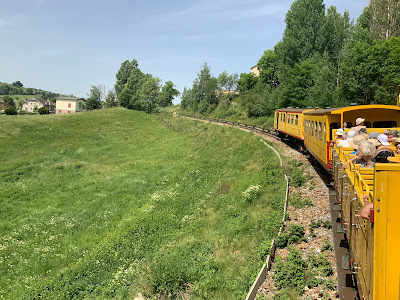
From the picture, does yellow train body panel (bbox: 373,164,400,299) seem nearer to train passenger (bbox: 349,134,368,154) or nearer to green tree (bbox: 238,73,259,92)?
train passenger (bbox: 349,134,368,154)

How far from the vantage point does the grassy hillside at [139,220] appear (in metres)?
9.94

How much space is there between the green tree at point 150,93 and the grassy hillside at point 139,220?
37.2 meters

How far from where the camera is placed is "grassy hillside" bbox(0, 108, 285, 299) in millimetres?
9938

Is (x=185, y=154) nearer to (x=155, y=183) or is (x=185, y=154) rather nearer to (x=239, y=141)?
(x=239, y=141)

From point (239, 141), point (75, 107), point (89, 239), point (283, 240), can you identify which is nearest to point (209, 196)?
point (89, 239)

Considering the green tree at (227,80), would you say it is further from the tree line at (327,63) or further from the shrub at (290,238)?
the shrub at (290,238)

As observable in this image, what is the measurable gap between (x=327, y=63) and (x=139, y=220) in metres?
33.9

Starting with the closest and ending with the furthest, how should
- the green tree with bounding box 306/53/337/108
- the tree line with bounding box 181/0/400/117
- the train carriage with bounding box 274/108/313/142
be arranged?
the train carriage with bounding box 274/108/313/142, the tree line with bounding box 181/0/400/117, the green tree with bounding box 306/53/337/108

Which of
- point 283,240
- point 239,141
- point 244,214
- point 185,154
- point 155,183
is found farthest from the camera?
point 185,154

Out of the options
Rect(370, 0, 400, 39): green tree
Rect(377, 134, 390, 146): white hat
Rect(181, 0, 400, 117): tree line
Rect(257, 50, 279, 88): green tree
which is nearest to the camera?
Rect(377, 134, 390, 146): white hat

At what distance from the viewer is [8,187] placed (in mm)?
24328

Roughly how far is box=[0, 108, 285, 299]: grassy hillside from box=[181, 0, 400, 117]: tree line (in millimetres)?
10159

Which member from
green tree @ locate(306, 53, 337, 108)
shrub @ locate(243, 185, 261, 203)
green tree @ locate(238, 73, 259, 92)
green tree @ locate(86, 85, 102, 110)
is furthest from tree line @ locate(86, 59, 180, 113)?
shrub @ locate(243, 185, 261, 203)

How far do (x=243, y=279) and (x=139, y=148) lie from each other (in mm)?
33940
